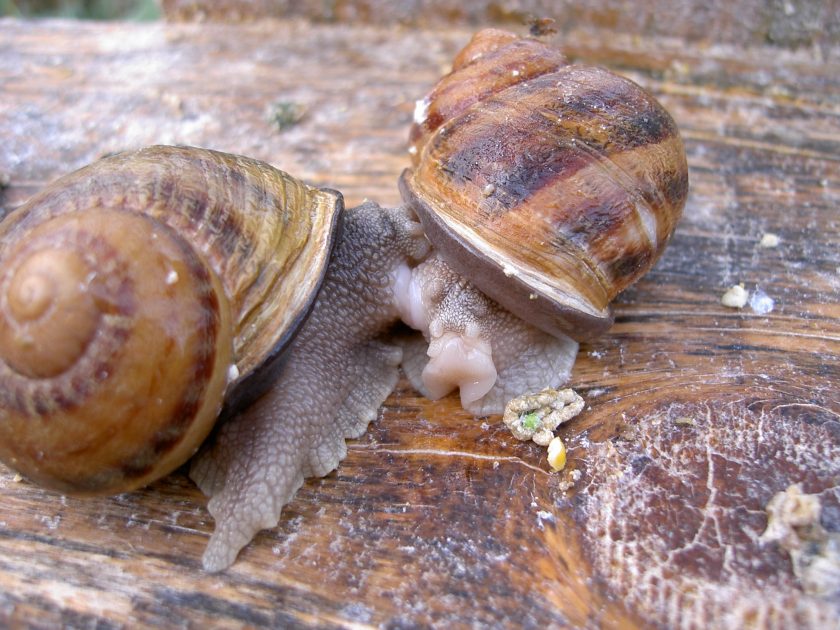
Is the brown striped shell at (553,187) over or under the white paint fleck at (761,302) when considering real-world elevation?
over

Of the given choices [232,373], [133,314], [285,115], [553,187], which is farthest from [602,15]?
[133,314]

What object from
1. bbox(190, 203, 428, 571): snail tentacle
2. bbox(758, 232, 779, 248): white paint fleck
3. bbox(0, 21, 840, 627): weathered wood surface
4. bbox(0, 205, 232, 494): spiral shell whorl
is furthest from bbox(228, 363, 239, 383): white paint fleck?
bbox(758, 232, 779, 248): white paint fleck

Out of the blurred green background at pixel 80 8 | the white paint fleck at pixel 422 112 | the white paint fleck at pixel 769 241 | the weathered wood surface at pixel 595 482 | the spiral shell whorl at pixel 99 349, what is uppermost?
the blurred green background at pixel 80 8

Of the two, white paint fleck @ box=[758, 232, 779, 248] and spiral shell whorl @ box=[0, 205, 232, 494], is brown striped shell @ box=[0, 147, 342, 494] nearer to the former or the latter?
spiral shell whorl @ box=[0, 205, 232, 494]

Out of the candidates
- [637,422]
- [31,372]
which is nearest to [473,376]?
[637,422]

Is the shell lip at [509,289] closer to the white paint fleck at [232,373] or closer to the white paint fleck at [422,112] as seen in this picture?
the white paint fleck at [422,112]

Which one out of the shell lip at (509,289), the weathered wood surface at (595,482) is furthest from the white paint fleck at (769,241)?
the shell lip at (509,289)
